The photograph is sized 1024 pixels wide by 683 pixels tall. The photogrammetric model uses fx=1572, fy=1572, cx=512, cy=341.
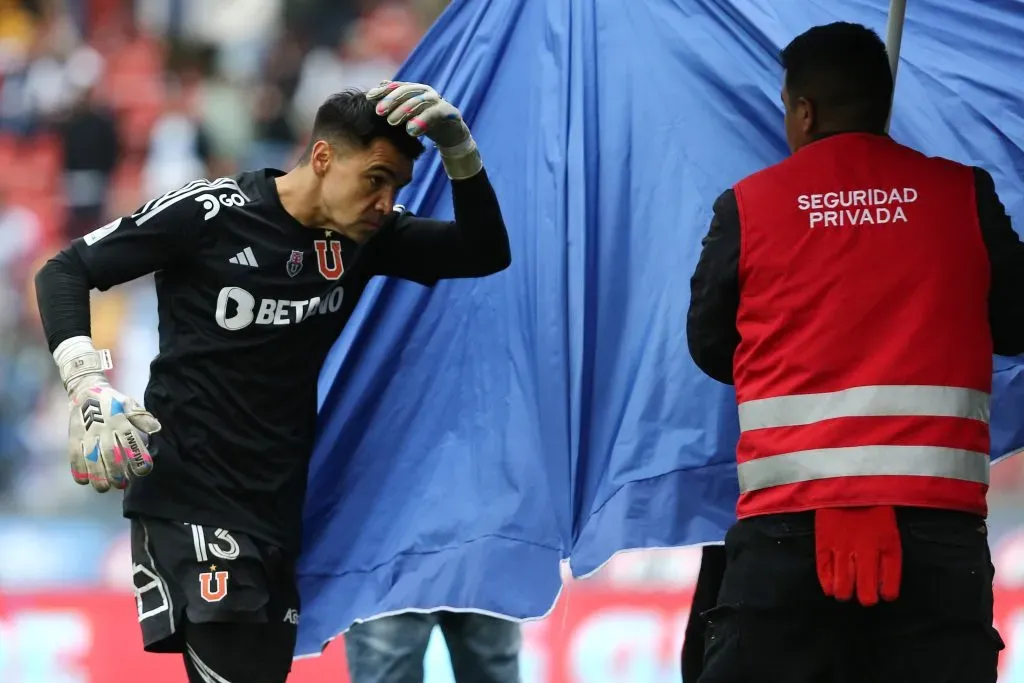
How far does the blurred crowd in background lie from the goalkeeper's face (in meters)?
5.89

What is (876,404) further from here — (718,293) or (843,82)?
(843,82)

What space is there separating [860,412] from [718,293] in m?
0.33

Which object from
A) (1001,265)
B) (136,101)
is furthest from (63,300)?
(136,101)

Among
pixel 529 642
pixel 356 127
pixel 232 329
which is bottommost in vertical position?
pixel 529 642

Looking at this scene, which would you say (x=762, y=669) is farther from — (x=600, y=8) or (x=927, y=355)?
(x=600, y=8)

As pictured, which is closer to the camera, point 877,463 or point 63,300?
point 877,463

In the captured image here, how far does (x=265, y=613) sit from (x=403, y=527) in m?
0.45

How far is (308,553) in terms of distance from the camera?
3.62m

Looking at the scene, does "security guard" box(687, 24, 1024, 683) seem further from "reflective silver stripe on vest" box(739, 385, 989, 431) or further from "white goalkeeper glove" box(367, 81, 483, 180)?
"white goalkeeper glove" box(367, 81, 483, 180)

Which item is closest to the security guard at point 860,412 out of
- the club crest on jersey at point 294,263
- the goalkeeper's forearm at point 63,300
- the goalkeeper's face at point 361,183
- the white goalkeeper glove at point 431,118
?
the white goalkeeper glove at point 431,118

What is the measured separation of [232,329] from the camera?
10.8 ft

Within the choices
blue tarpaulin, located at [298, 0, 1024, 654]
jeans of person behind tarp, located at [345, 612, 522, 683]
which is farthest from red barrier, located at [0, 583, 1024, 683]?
blue tarpaulin, located at [298, 0, 1024, 654]

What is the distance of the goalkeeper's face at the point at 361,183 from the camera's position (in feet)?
10.9

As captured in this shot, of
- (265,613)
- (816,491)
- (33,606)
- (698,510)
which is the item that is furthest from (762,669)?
(33,606)
